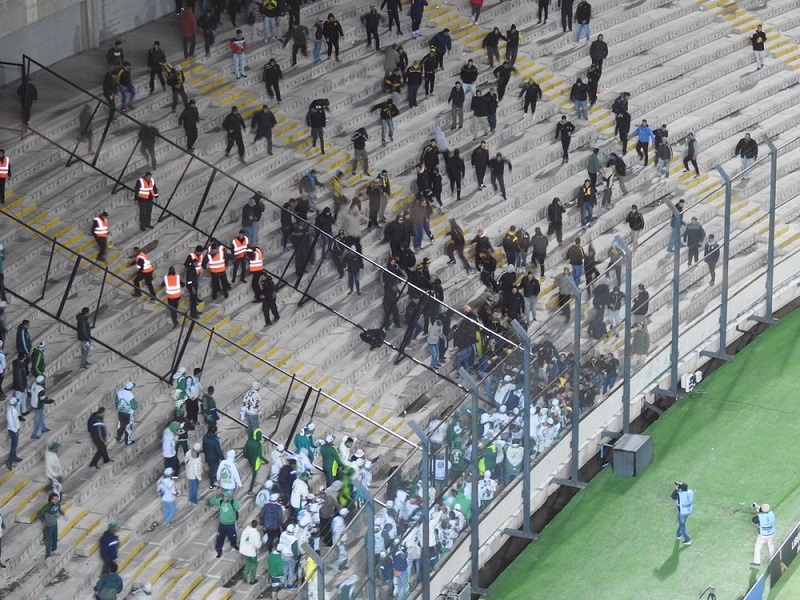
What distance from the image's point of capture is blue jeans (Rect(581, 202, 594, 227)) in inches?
1432

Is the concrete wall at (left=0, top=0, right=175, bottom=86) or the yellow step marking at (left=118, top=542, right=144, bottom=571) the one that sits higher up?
the concrete wall at (left=0, top=0, right=175, bottom=86)

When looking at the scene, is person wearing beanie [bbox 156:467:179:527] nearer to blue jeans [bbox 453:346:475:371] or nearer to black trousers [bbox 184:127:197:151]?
blue jeans [bbox 453:346:475:371]

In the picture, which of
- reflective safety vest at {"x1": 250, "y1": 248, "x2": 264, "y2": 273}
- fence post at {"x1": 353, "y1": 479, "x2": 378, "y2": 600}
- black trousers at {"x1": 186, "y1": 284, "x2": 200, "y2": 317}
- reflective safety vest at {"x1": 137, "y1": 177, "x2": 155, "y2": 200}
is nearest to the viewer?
fence post at {"x1": 353, "y1": 479, "x2": 378, "y2": 600}

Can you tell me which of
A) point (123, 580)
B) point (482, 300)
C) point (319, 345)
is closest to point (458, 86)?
point (482, 300)

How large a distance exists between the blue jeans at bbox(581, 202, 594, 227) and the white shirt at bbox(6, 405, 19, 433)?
41.5ft

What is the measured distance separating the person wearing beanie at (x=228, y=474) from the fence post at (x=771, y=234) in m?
11.1

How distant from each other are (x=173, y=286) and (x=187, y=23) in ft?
28.9

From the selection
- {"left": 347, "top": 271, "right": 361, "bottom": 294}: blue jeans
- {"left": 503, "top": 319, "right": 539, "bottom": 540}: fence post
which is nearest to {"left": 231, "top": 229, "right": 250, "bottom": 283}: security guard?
{"left": 347, "top": 271, "right": 361, "bottom": 294}: blue jeans

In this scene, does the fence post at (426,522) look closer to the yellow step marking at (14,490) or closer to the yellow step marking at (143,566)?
the yellow step marking at (143,566)

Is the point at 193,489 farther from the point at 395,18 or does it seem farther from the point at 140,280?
the point at 395,18

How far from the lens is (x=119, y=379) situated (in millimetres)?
30094

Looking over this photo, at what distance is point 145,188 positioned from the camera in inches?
1314

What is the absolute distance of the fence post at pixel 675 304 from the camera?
1209 inches

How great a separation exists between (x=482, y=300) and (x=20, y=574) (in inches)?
402
